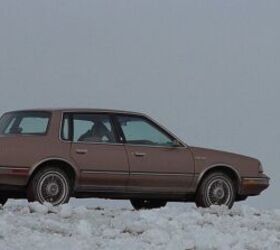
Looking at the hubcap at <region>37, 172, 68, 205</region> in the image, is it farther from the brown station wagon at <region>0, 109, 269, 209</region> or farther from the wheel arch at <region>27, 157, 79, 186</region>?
the wheel arch at <region>27, 157, 79, 186</region>

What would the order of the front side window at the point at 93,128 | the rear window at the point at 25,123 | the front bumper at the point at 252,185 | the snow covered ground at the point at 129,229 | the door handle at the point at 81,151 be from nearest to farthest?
1. the snow covered ground at the point at 129,229
2. the door handle at the point at 81,151
3. the rear window at the point at 25,123
4. the front side window at the point at 93,128
5. the front bumper at the point at 252,185

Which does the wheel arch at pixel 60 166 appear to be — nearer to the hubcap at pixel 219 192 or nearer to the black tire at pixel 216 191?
the black tire at pixel 216 191

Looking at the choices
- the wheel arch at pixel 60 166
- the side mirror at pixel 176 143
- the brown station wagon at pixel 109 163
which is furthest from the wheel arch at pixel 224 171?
the wheel arch at pixel 60 166

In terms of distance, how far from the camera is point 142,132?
11992 mm

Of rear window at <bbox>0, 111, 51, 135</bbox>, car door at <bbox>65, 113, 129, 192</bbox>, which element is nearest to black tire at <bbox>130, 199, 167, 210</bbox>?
car door at <bbox>65, 113, 129, 192</bbox>

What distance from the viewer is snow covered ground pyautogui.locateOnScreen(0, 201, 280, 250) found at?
792 centimetres

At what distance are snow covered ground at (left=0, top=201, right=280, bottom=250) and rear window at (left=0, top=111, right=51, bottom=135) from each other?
4.22 ft

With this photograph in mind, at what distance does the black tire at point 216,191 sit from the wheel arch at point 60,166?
2094mm

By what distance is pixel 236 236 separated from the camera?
28.9 ft

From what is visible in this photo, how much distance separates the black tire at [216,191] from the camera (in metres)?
12.1

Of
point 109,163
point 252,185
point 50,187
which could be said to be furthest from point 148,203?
point 50,187

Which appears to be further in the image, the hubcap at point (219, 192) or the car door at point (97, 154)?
the hubcap at point (219, 192)

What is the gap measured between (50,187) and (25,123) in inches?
46.8

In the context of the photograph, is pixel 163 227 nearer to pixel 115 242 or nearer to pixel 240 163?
pixel 115 242
